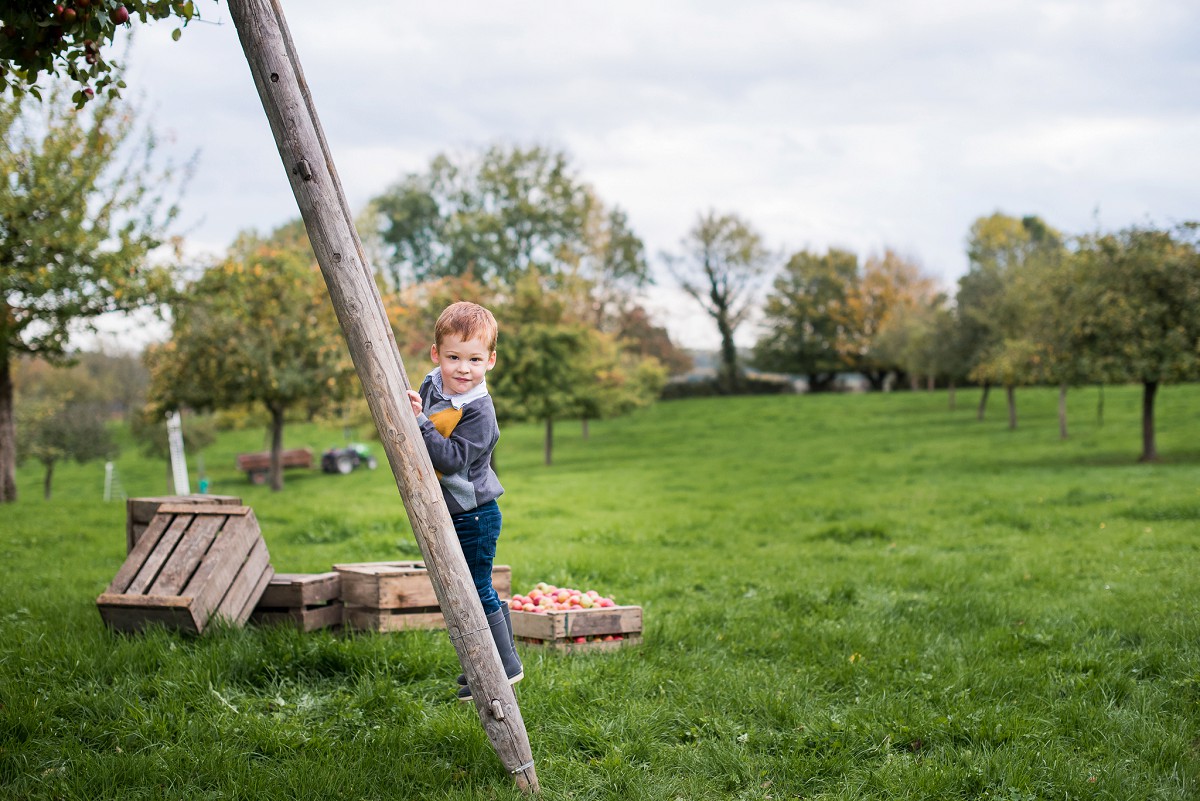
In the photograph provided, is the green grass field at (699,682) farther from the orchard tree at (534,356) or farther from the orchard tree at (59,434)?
the orchard tree at (59,434)

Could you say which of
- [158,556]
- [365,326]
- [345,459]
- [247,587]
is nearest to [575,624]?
[247,587]

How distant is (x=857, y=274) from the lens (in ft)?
214

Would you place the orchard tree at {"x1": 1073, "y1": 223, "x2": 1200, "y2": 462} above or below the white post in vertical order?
above

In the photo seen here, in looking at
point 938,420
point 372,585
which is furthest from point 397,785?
point 938,420

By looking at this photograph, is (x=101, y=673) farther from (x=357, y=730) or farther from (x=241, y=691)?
(x=357, y=730)

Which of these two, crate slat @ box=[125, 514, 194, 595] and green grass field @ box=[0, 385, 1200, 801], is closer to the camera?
Result: green grass field @ box=[0, 385, 1200, 801]

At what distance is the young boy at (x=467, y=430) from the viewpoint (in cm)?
429

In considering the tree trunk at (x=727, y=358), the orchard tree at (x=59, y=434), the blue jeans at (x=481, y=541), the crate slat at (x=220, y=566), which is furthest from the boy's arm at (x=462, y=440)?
the tree trunk at (x=727, y=358)

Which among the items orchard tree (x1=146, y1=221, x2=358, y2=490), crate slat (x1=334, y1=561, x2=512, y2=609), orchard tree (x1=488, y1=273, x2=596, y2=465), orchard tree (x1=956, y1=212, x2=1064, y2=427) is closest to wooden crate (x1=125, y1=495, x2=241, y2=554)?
crate slat (x1=334, y1=561, x2=512, y2=609)

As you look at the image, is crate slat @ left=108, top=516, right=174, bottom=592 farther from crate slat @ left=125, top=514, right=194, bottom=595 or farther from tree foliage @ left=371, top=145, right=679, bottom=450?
tree foliage @ left=371, top=145, right=679, bottom=450

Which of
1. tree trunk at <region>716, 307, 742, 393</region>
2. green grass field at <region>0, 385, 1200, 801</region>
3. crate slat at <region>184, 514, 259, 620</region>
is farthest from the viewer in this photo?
tree trunk at <region>716, 307, 742, 393</region>

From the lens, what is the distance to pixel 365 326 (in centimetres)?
399

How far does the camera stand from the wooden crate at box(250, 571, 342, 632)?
6270 mm

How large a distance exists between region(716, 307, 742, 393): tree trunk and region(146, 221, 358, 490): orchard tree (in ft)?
130
